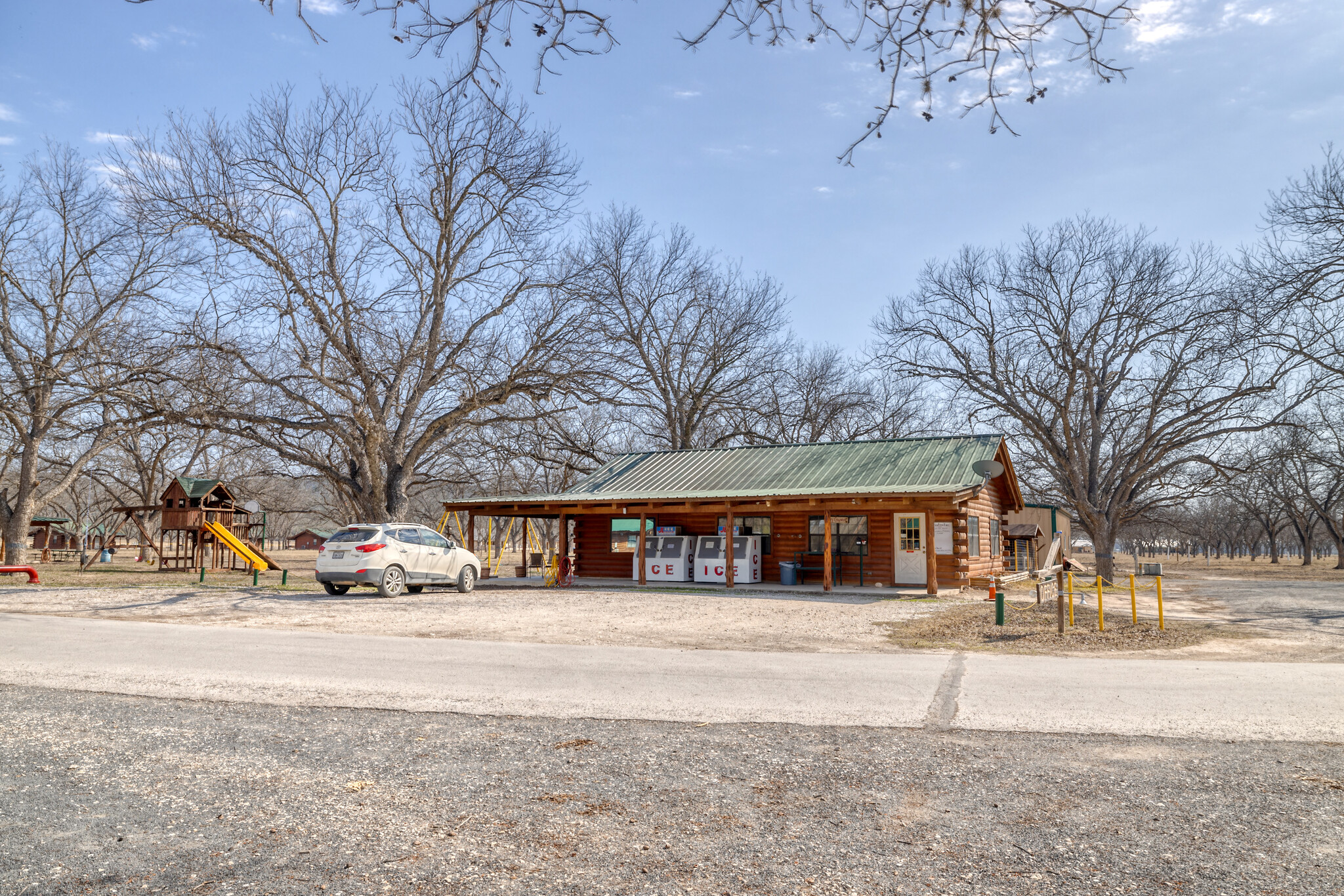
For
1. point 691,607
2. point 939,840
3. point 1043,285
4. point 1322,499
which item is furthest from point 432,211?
point 1322,499

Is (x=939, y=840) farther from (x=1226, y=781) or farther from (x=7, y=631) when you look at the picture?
(x=7, y=631)

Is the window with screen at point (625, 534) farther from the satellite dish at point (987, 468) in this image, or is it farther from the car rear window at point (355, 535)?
the satellite dish at point (987, 468)

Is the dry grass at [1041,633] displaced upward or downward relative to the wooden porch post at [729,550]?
downward

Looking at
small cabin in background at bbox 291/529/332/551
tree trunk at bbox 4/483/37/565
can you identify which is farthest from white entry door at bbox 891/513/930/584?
small cabin in background at bbox 291/529/332/551

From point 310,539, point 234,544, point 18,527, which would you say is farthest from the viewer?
point 310,539

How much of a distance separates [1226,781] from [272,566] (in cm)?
3278

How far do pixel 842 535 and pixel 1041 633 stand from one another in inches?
442

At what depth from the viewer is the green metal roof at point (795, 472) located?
2339 centimetres

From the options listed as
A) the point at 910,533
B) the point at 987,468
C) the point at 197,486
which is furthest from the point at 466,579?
the point at 197,486

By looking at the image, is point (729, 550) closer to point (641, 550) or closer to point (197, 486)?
point (641, 550)

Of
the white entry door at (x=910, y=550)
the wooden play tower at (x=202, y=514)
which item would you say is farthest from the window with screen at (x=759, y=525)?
the wooden play tower at (x=202, y=514)

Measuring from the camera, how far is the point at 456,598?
19.0m

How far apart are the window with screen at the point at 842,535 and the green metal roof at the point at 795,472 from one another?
113 centimetres

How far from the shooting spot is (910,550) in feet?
77.4
